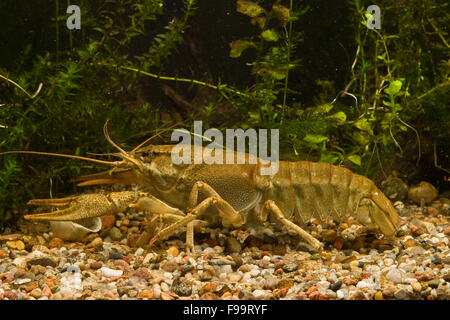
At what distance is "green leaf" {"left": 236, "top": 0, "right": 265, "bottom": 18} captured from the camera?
16.8 feet

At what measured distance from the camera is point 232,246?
162 inches

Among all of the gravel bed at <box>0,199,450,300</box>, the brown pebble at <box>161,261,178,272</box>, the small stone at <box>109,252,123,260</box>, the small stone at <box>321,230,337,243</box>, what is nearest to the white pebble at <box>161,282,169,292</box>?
the gravel bed at <box>0,199,450,300</box>

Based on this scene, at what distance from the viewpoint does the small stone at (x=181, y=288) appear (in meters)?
2.99

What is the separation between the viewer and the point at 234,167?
4.46 m

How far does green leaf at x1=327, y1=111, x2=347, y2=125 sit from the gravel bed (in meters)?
1.18

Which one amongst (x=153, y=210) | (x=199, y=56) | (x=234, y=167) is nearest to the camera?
(x=153, y=210)

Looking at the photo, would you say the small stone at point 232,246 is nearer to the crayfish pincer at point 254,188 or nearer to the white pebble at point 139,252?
the crayfish pincer at point 254,188

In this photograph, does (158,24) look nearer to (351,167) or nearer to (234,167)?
(234,167)

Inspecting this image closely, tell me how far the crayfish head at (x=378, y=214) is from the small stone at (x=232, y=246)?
4.10 feet

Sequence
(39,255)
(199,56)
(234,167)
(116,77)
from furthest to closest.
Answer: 1. (199,56)
2. (116,77)
3. (234,167)
4. (39,255)
